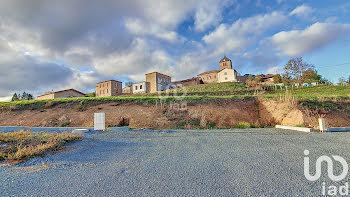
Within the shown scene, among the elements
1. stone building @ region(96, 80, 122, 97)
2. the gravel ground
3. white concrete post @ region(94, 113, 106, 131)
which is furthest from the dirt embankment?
stone building @ region(96, 80, 122, 97)

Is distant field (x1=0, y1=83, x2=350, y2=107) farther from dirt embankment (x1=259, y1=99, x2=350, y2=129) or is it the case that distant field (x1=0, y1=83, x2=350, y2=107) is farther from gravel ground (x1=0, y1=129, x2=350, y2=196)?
gravel ground (x1=0, y1=129, x2=350, y2=196)

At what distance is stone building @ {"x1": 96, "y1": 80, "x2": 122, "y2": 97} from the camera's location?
1784 inches

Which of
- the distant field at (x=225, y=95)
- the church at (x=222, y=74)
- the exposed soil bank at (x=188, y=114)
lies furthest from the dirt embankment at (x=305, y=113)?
the church at (x=222, y=74)

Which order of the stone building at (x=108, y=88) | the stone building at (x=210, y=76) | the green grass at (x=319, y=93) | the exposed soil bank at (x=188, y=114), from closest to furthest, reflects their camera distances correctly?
the exposed soil bank at (x=188, y=114) → the green grass at (x=319, y=93) → the stone building at (x=108, y=88) → the stone building at (x=210, y=76)

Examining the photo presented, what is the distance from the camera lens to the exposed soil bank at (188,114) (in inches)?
371

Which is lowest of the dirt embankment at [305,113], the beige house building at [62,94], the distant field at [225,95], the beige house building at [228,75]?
the dirt embankment at [305,113]

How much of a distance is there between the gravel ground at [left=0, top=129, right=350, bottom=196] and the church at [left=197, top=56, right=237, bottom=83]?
46.8m

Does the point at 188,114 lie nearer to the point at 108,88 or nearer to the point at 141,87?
the point at 141,87

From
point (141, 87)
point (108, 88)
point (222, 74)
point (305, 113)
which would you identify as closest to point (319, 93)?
point (305, 113)

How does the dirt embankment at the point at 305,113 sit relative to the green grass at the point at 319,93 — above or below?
below

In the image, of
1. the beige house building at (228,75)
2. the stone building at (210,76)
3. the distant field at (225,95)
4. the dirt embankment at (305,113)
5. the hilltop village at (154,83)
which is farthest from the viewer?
the stone building at (210,76)

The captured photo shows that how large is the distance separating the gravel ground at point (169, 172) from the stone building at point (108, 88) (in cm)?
4439

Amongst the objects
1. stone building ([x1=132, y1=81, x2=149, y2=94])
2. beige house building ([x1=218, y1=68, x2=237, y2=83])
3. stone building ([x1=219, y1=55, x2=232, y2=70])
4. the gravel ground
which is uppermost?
stone building ([x1=219, y1=55, x2=232, y2=70])

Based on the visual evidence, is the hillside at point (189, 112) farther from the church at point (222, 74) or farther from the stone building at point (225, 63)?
the stone building at point (225, 63)
